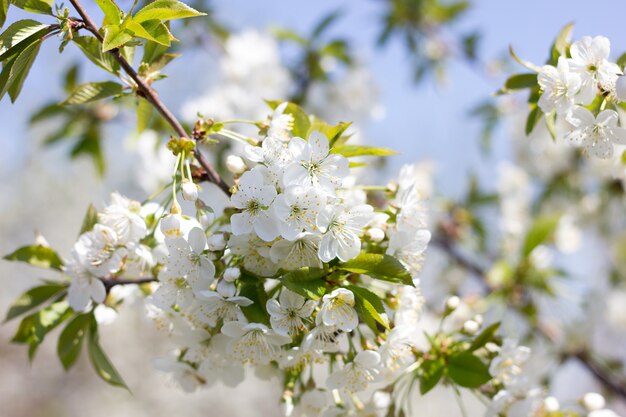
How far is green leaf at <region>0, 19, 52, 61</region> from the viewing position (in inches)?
40.1

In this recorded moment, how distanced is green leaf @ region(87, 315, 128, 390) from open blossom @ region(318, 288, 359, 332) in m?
0.55

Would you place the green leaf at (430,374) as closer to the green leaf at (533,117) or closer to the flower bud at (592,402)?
the flower bud at (592,402)

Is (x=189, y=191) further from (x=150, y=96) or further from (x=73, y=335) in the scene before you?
(x=73, y=335)

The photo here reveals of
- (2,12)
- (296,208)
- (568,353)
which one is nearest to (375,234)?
(296,208)

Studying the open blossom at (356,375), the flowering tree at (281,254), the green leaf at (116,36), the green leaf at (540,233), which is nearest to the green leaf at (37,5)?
the flowering tree at (281,254)

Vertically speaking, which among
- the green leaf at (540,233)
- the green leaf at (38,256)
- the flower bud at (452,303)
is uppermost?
the green leaf at (38,256)

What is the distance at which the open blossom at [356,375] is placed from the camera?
116 centimetres

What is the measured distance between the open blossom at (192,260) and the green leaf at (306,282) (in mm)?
159

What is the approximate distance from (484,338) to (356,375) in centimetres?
32

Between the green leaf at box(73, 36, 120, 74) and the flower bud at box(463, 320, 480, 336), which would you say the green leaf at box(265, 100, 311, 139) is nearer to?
the green leaf at box(73, 36, 120, 74)

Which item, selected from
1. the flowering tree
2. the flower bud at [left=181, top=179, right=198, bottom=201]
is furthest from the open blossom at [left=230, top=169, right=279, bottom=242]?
the flower bud at [left=181, top=179, right=198, bottom=201]

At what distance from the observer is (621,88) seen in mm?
1041

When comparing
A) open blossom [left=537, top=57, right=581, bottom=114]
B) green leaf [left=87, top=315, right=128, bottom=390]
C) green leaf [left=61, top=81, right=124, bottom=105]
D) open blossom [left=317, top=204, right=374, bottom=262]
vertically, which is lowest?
green leaf [left=87, top=315, right=128, bottom=390]

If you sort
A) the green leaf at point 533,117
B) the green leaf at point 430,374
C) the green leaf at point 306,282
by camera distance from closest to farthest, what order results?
1. the green leaf at point 306,282
2. the green leaf at point 430,374
3. the green leaf at point 533,117
